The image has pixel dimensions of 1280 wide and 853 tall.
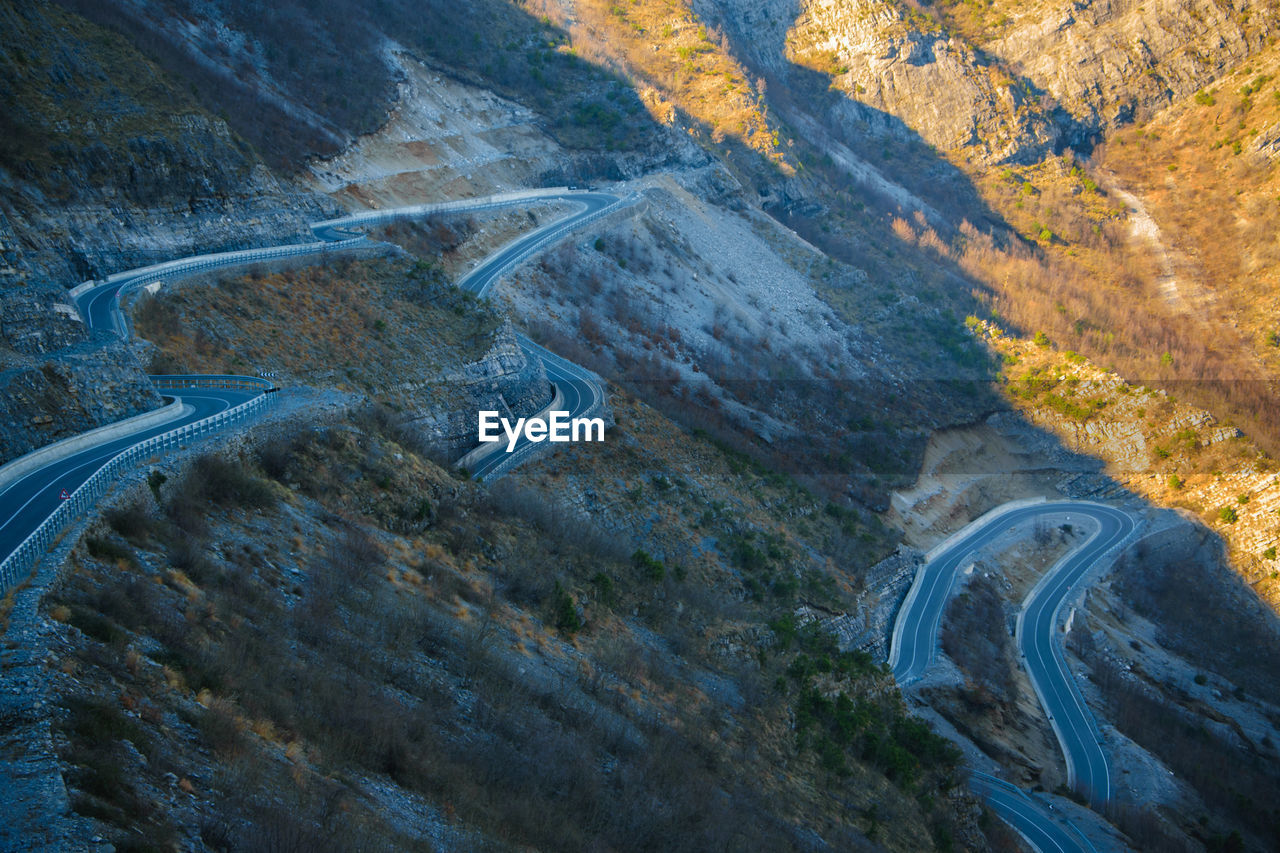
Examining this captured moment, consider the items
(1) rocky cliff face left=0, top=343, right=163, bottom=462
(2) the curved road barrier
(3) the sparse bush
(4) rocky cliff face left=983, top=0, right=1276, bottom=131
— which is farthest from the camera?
(4) rocky cliff face left=983, top=0, right=1276, bottom=131

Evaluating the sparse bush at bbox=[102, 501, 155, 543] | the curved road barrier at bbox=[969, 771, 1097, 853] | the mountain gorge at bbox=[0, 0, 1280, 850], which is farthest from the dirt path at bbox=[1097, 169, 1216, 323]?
the sparse bush at bbox=[102, 501, 155, 543]

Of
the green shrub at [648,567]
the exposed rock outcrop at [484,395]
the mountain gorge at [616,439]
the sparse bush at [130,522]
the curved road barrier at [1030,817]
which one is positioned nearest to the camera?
the mountain gorge at [616,439]

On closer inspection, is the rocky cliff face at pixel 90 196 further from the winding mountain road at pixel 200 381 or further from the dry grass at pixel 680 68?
the dry grass at pixel 680 68

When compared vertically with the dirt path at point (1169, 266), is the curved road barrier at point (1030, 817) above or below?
below

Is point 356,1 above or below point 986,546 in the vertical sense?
above

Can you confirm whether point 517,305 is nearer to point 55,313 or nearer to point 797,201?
point 55,313

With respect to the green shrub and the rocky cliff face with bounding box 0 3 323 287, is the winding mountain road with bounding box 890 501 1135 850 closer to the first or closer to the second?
the green shrub

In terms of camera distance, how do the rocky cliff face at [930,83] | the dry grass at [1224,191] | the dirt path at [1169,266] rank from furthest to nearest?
the rocky cliff face at [930,83]
the dirt path at [1169,266]
the dry grass at [1224,191]

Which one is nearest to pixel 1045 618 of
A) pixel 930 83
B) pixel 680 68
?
pixel 680 68

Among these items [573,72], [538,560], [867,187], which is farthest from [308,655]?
[867,187]

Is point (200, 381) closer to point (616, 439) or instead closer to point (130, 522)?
point (130, 522)

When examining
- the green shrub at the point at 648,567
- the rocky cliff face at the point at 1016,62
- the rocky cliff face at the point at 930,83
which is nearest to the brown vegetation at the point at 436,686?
the green shrub at the point at 648,567
